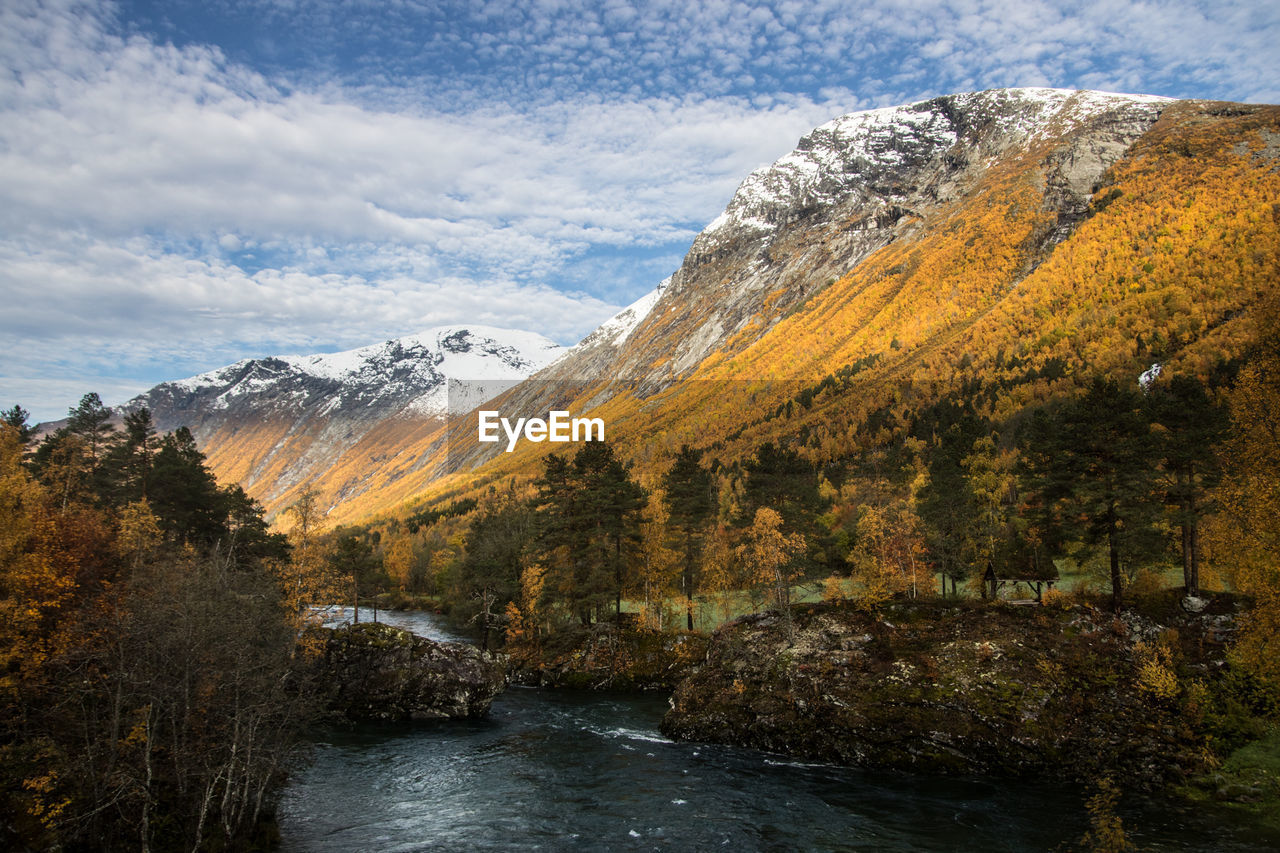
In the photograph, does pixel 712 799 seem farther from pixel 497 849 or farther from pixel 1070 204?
pixel 1070 204

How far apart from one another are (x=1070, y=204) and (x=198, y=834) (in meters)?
240

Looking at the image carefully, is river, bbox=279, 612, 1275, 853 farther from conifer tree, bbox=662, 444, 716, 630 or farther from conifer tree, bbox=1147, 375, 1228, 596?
conifer tree, bbox=662, 444, 716, 630

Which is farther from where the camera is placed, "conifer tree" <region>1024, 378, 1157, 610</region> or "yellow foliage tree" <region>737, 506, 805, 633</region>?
"yellow foliage tree" <region>737, 506, 805, 633</region>

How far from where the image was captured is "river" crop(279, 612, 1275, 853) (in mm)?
25828

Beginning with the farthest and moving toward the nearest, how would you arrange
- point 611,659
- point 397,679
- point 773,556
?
point 611,659 → point 773,556 → point 397,679

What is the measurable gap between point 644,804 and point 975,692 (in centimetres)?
2057

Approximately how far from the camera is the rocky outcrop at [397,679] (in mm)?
47000

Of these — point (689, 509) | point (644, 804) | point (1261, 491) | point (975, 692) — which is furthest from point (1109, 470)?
point (644, 804)

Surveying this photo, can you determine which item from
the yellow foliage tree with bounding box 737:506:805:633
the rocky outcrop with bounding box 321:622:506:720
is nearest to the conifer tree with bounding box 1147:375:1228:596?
the yellow foliage tree with bounding box 737:506:805:633

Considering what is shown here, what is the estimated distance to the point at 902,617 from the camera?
139 ft

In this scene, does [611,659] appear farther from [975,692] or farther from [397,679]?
[975,692]

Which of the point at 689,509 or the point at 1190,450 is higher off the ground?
the point at 1190,450

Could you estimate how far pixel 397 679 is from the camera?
1871 inches

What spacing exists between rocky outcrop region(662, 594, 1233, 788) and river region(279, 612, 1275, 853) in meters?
1.75
